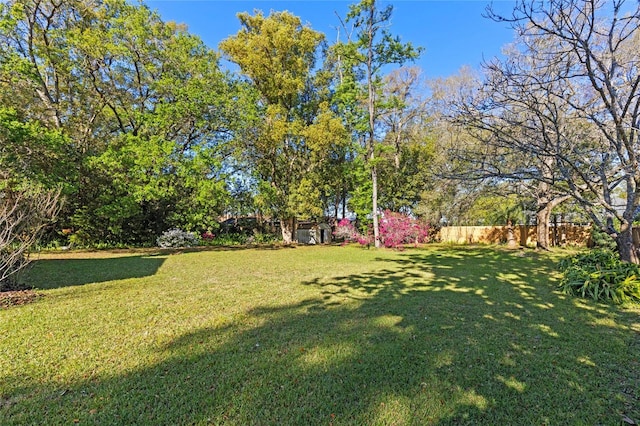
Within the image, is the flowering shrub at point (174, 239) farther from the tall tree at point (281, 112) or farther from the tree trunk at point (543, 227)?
the tree trunk at point (543, 227)

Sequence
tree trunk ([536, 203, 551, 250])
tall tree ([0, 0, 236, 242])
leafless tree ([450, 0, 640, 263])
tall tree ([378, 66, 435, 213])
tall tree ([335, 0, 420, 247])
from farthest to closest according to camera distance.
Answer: tall tree ([378, 66, 435, 213])
tall tree ([335, 0, 420, 247])
tree trunk ([536, 203, 551, 250])
tall tree ([0, 0, 236, 242])
leafless tree ([450, 0, 640, 263])

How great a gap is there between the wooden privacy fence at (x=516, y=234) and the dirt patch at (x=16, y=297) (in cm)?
1766

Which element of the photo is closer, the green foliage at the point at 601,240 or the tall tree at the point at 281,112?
the green foliage at the point at 601,240

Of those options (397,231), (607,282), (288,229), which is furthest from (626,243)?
(288,229)

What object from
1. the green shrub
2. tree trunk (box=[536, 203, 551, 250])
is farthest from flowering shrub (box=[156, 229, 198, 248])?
tree trunk (box=[536, 203, 551, 250])

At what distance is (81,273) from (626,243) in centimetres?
1204

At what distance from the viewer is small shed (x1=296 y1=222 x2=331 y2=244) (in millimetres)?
21031

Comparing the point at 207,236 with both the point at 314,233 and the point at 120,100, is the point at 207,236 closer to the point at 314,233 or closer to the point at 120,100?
the point at 314,233

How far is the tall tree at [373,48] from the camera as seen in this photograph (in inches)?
572

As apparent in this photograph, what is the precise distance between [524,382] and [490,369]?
26 cm

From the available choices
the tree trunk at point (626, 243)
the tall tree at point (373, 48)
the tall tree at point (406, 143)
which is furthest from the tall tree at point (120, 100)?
the tree trunk at point (626, 243)

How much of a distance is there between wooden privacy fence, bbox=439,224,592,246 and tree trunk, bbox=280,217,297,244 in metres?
9.85

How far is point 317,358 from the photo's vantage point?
2924 mm

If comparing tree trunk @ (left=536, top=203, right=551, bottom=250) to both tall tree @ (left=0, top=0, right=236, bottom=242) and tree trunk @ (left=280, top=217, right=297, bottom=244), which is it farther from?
tall tree @ (left=0, top=0, right=236, bottom=242)
